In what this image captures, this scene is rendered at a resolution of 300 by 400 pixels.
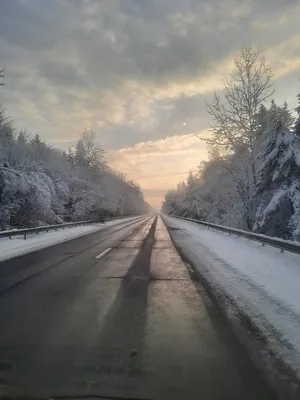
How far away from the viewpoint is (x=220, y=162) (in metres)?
28.3

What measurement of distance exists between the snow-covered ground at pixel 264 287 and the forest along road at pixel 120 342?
535mm

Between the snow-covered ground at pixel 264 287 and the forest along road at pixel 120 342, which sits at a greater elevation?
the snow-covered ground at pixel 264 287

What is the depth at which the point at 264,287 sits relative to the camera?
8.09m

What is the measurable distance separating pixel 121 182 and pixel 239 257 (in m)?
129

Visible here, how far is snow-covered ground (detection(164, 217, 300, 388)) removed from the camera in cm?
494

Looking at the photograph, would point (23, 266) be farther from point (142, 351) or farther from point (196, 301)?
point (142, 351)

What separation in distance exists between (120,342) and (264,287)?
14.5ft

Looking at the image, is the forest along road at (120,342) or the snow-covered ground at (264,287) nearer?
the forest along road at (120,342)

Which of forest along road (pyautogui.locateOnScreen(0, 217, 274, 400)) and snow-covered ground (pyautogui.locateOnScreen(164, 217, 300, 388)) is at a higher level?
snow-covered ground (pyautogui.locateOnScreen(164, 217, 300, 388))

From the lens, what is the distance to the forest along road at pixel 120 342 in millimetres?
→ 3559

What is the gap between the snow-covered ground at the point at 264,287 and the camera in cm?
494

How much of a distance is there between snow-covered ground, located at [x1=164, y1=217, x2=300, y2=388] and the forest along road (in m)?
0.54

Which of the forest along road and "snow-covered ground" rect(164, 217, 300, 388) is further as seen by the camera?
"snow-covered ground" rect(164, 217, 300, 388)

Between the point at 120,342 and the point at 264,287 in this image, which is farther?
the point at 264,287
